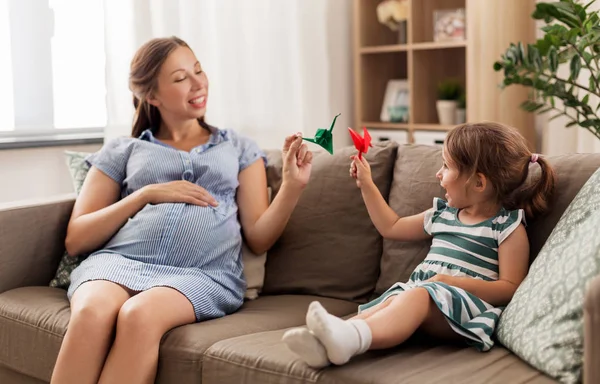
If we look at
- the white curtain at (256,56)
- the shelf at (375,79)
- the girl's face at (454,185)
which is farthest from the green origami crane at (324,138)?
the shelf at (375,79)

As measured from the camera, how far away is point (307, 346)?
1550mm

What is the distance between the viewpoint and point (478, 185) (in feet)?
6.09

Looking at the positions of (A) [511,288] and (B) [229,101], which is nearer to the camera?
(A) [511,288]

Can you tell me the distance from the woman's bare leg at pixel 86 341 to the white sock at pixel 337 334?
0.60 metres

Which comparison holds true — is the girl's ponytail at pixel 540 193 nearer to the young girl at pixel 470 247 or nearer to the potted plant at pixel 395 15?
the young girl at pixel 470 247

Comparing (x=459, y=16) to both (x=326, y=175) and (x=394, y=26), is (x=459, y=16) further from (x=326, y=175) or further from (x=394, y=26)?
(x=326, y=175)

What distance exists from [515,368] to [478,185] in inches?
18.4

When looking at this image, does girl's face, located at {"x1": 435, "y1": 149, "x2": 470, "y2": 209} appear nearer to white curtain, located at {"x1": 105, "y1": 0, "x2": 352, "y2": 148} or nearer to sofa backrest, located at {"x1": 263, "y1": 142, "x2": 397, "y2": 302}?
sofa backrest, located at {"x1": 263, "y1": 142, "x2": 397, "y2": 302}

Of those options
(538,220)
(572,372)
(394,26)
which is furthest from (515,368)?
(394,26)

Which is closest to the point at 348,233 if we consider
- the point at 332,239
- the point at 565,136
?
the point at 332,239

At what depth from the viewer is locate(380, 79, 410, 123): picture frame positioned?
4.03 meters

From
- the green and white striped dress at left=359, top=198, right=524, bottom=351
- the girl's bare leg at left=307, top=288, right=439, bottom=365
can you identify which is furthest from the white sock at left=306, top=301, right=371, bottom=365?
the green and white striped dress at left=359, top=198, right=524, bottom=351

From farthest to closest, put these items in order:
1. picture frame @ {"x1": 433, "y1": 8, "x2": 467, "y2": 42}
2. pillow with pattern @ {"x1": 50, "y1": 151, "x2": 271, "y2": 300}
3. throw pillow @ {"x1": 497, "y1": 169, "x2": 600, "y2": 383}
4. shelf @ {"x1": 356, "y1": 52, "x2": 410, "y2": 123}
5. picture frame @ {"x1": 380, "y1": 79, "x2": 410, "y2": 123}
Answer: shelf @ {"x1": 356, "y1": 52, "x2": 410, "y2": 123}
picture frame @ {"x1": 380, "y1": 79, "x2": 410, "y2": 123}
picture frame @ {"x1": 433, "y1": 8, "x2": 467, "y2": 42}
pillow with pattern @ {"x1": 50, "y1": 151, "x2": 271, "y2": 300}
throw pillow @ {"x1": 497, "y1": 169, "x2": 600, "y2": 383}

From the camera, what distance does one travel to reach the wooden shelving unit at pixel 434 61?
3.58 meters
